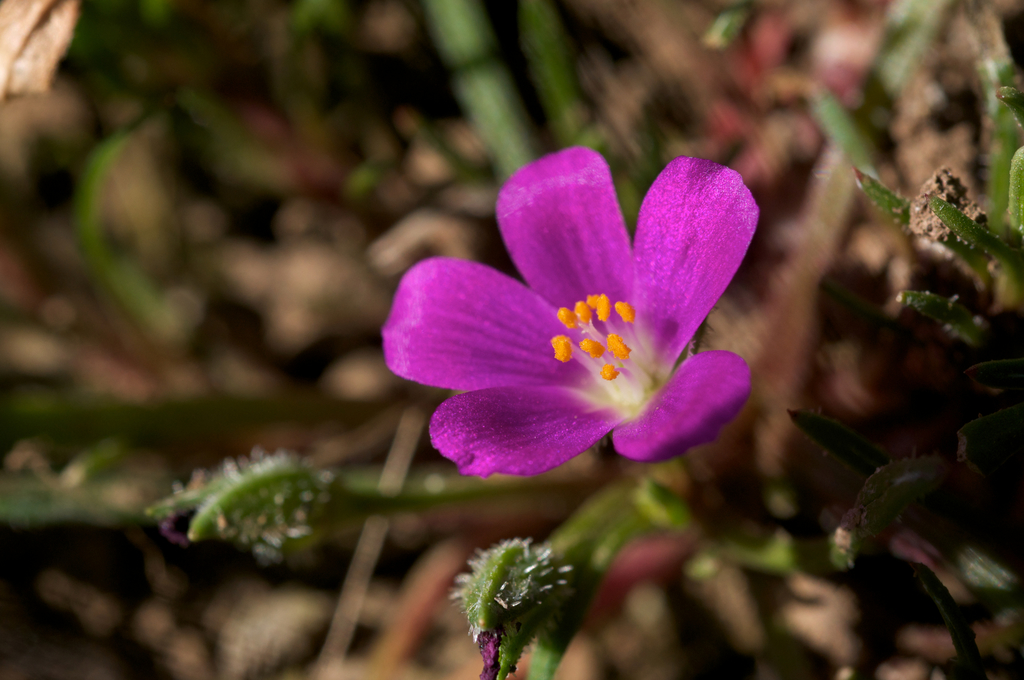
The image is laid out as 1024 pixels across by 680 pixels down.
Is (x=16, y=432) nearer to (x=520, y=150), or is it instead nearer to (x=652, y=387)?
(x=520, y=150)

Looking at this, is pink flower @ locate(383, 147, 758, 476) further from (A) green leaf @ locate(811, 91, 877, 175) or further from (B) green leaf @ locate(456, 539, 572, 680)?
(A) green leaf @ locate(811, 91, 877, 175)

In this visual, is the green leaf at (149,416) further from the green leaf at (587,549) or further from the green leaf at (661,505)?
the green leaf at (661,505)

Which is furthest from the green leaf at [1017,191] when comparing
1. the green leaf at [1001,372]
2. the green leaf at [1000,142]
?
the green leaf at [1001,372]

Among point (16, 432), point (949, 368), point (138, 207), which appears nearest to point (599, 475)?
point (949, 368)

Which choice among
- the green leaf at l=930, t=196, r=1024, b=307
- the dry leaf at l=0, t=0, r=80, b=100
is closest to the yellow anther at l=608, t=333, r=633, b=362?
the green leaf at l=930, t=196, r=1024, b=307

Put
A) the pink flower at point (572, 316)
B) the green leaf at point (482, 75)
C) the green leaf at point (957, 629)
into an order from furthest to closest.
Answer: the green leaf at point (482, 75) < the pink flower at point (572, 316) < the green leaf at point (957, 629)

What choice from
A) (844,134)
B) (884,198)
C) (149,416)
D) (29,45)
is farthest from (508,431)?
(29,45)

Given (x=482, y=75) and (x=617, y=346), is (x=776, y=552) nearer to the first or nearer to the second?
(x=617, y=346)
